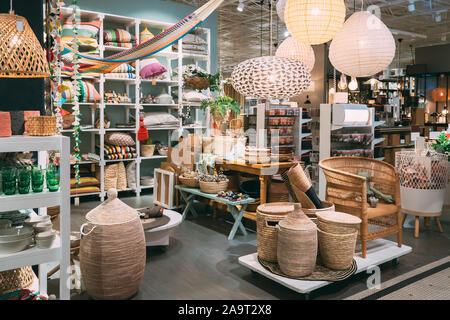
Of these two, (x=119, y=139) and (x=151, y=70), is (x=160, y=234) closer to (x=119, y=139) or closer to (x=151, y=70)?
(x=119, y=139)

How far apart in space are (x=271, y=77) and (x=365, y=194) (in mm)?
1483

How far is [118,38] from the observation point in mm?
6473

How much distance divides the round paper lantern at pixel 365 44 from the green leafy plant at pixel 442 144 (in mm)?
2441

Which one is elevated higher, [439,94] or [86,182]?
[439,94]

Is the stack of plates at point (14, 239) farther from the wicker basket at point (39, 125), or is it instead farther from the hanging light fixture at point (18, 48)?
the hanging light fixture at point (18, 48)

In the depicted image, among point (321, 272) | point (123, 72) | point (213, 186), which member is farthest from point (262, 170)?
point (123, 72)

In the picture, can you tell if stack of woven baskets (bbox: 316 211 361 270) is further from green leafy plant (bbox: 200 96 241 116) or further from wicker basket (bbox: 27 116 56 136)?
green leafy plant (bbox: 200 96 241 116)

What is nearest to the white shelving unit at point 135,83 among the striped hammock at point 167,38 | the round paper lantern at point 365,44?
the striped hammock at point 167,38

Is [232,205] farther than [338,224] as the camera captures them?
Yes

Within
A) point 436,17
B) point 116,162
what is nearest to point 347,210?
point 116,162

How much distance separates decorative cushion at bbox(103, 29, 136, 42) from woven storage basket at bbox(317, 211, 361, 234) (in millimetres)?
4711

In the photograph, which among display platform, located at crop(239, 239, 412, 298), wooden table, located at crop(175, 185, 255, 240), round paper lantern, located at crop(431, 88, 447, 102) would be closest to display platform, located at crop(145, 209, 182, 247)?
wooden table, located at crop(175, 185, 255, 240)

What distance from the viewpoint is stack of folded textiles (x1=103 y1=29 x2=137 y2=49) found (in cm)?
640
